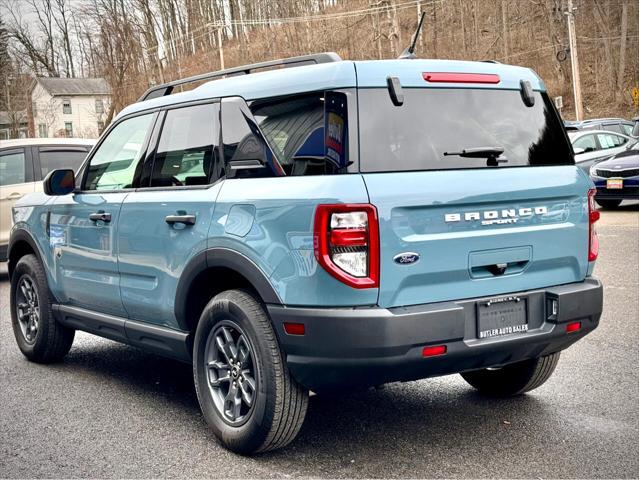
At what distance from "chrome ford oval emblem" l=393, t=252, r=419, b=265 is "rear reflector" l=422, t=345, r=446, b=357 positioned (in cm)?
40

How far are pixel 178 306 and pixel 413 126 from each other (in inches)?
67.1

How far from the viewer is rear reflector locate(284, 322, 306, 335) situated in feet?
12.3

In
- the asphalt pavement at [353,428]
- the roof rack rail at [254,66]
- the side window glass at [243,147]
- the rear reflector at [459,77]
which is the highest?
the roof rack rail at [254,66]

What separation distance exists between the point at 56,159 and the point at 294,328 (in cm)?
898

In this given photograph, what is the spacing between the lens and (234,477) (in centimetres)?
393

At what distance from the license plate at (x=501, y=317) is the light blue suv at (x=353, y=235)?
0.01 m

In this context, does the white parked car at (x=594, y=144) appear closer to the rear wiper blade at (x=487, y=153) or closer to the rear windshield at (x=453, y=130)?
the rear windshield at (x=453, y=130)

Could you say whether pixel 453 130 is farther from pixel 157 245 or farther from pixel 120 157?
pixel 120 157

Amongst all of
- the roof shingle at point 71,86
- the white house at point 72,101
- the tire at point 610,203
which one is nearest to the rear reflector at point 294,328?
the tire at point 610,203

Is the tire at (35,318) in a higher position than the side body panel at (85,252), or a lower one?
lower

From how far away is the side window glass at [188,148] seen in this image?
14.9 ft

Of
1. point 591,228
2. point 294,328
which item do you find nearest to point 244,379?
point 294,328

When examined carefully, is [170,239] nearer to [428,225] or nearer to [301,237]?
[301,237]

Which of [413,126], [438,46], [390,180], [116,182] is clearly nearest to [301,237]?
[390,180]
